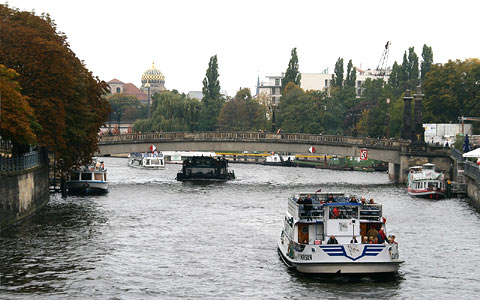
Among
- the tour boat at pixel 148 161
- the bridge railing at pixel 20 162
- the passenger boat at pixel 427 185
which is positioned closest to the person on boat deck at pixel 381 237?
the bridge railing at pixel 20 162

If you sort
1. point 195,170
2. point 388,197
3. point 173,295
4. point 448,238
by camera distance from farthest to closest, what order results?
point 195,170 → point 388,197 → point 448,238 → point 173,295

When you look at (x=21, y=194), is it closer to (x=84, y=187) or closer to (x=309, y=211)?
(x=84, y=187)

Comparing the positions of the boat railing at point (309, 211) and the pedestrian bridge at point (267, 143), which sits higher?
the pedestrian bridge at point (267, 143)

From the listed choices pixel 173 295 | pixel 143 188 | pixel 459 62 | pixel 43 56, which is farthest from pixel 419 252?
pixel 459 62

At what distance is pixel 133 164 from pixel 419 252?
117 m

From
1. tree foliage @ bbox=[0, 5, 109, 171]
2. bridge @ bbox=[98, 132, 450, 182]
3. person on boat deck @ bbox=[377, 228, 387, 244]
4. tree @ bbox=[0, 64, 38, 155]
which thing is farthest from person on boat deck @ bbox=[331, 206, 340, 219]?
bridge @ bbox=[98, 132, 450, 182]

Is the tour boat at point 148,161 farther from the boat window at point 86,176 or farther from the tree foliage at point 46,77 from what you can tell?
the tree foliage at point 46,77

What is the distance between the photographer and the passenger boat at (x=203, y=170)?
428ft

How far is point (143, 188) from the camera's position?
370 feet

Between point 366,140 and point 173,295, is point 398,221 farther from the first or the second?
point 366,140

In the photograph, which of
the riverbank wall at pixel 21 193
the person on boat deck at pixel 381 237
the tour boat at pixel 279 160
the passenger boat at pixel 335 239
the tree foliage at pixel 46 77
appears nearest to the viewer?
the passenger boat at pixel 335 239

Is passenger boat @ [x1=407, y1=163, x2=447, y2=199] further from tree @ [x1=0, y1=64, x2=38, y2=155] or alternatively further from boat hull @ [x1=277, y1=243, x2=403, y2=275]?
boat hull @ [x1=277, y1=243, x2=403, y2=275]

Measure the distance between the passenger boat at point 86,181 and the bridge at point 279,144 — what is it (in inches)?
975

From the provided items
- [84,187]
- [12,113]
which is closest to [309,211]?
[12,113]
